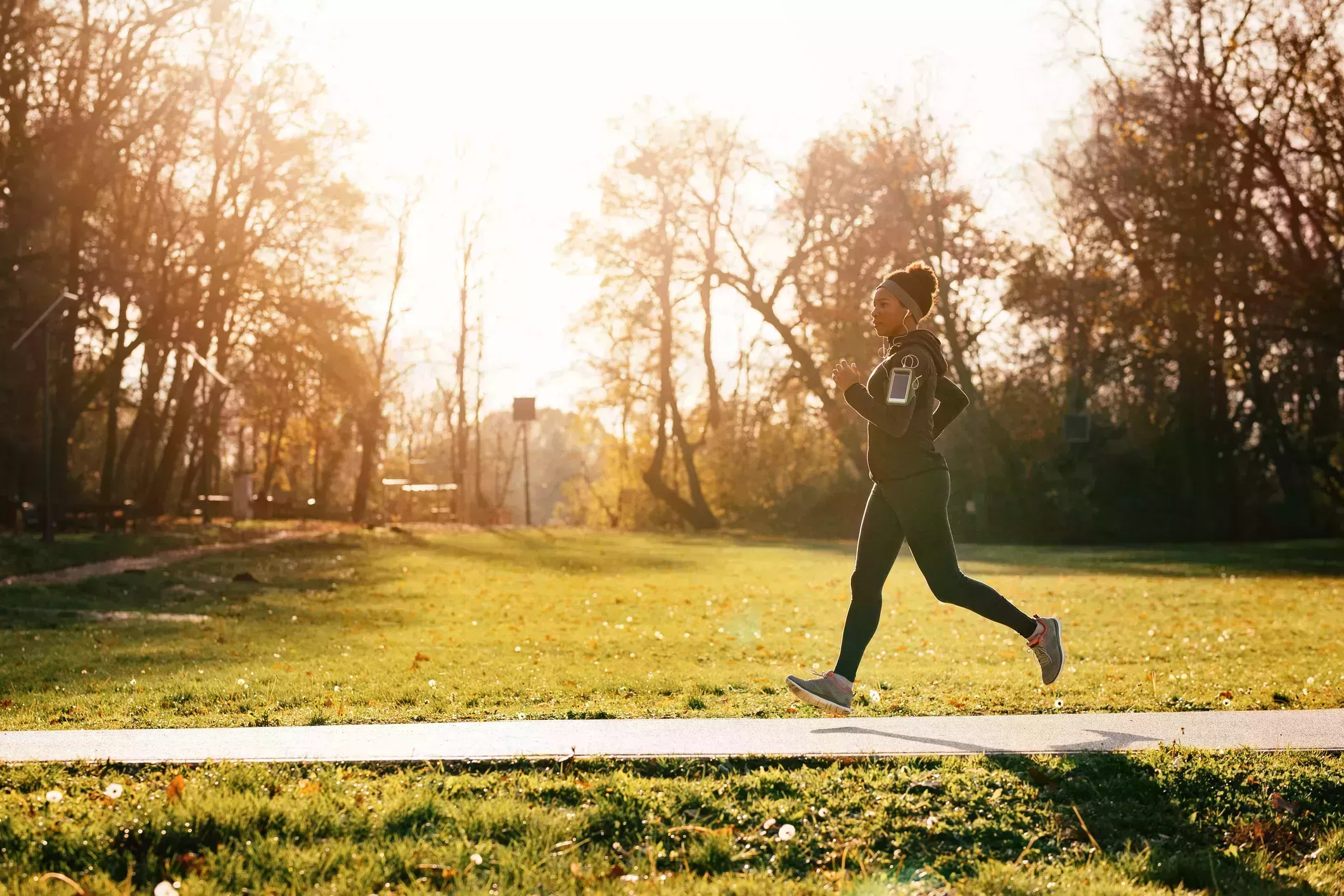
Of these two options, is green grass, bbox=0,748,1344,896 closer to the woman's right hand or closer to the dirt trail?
the woman's right hand

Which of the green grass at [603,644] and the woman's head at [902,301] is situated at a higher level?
the woman's head at [902,301]

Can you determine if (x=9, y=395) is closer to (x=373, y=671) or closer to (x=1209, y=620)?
(x=373, y=671)

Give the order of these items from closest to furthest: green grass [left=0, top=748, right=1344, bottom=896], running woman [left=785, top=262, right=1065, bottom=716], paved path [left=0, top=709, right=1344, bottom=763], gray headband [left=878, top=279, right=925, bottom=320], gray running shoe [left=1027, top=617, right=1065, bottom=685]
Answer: green grass [left=0, top=748, right=1344, bottom=896] < paved path [left=0, top=709, right=1344, bottom=763] < running woman [left=785, top=262, right=1065, bottom=716] < gray headband [left=878, top=279, right=925, bottom=320] < gray running shoe [left=1027, top=617, right=1065, bottom=685]

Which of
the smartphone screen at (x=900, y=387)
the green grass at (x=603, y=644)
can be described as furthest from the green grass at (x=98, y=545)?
the smartphone screen at (x=900, y=387)

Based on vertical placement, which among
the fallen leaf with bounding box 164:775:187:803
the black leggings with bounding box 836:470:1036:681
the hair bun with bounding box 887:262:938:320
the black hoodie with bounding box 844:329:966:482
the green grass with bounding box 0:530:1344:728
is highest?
the hair bun with bounding box 887:262:938:320

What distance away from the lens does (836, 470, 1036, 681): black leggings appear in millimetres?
6438

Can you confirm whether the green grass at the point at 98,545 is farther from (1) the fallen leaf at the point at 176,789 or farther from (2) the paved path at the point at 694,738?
→ (1) the fallen leaf at the point at 176,789

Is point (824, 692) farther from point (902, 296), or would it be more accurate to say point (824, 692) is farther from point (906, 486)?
point (902, 296)

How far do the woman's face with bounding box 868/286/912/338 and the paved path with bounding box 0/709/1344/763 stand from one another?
2.02m

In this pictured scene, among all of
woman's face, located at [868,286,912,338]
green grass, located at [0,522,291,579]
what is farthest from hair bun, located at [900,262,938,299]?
green grass, located at [0,522,291,579]

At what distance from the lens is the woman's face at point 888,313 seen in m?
6.57

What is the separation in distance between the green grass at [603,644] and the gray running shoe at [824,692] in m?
0.69

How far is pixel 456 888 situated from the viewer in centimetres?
417

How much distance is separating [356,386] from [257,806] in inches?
1195
